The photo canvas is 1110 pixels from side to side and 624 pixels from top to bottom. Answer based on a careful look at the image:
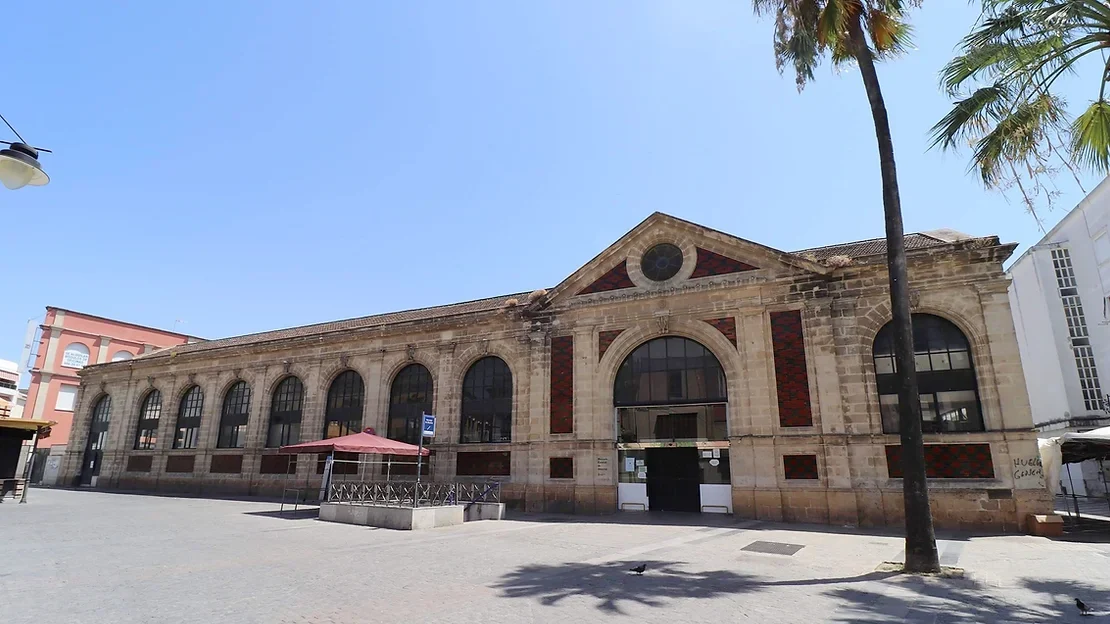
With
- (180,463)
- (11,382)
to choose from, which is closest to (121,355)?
(11,382)

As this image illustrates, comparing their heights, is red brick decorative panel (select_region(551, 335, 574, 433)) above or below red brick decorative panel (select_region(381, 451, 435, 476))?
above

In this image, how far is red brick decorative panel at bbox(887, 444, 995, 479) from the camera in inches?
664

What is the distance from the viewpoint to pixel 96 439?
3897cm

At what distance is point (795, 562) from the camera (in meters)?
11.3

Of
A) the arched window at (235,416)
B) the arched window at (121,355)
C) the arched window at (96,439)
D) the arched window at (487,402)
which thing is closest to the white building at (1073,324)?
the arched window at (487,402)

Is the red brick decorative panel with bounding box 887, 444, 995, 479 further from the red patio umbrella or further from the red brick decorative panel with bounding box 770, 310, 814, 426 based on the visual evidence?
the red patio umbrella

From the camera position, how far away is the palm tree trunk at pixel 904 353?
10508 millimetres

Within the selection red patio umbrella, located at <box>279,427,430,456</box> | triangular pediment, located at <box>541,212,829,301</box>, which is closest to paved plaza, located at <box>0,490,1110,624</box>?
red patio umbrella, located at <box>279,427,430,456</box>

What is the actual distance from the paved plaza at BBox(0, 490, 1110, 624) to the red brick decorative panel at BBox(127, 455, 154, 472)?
72.8 ft

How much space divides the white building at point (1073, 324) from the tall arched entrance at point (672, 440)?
27.8 metres

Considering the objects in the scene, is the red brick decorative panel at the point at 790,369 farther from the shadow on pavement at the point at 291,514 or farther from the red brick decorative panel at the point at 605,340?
the shadow on pavement at the point at 291,514

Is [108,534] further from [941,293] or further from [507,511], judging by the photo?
[941,293]

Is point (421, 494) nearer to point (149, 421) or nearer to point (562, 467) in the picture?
point (562, 467)

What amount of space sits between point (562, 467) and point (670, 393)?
17.2 ft
